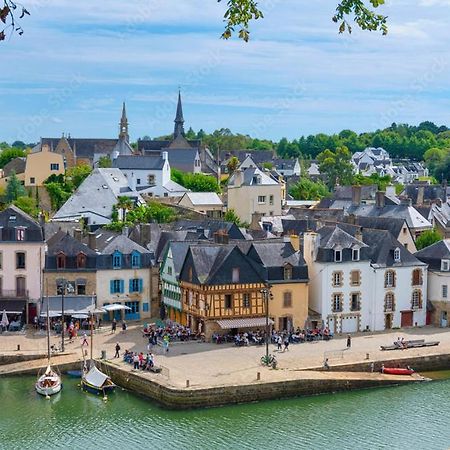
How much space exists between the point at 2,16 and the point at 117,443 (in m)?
21.8

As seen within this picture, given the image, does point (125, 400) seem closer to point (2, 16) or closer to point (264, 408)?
point (264, 408)

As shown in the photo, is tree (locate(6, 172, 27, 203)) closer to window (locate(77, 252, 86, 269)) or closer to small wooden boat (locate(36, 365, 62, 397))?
window (locate(77, 252, 86, 269))

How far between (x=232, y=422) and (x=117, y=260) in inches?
632

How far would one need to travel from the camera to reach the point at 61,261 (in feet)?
151

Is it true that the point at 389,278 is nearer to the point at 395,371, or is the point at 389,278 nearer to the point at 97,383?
the point at 395,371

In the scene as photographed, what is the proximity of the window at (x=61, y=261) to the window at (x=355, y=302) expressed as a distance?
46.3ft

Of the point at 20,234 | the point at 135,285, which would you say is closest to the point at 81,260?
the point at 135,285

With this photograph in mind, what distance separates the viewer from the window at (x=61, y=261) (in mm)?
46031

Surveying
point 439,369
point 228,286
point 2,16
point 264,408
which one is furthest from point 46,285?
point 2,16

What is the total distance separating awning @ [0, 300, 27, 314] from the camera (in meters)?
45.3

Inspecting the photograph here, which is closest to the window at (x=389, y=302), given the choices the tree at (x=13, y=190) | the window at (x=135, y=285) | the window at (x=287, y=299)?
the window at (x=287, y=299)

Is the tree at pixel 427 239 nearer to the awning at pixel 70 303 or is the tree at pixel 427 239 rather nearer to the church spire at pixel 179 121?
the awning at pixel 70 303

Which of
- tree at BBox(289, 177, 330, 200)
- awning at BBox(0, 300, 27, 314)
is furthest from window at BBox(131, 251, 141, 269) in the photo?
tree at BBox(289, 177, 330, 200)

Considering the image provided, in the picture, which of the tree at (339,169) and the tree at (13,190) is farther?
the tree at (339,169)
